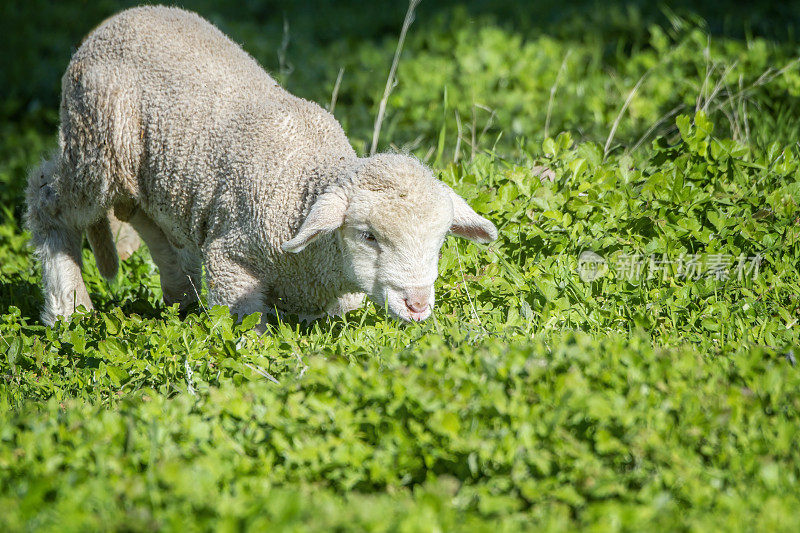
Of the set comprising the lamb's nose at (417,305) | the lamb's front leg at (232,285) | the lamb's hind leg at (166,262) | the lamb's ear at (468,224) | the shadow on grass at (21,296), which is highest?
the lamb's ear at (468,224)

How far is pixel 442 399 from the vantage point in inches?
106

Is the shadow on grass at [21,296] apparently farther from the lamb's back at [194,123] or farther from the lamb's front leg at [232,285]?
the lamb's front leg at [232,285]

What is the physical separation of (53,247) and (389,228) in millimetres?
2182

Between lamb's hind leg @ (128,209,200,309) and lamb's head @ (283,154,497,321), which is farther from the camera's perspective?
lamb's hind leg @ (128,209,200,309)

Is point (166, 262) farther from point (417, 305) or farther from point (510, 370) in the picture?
point (510, 370)

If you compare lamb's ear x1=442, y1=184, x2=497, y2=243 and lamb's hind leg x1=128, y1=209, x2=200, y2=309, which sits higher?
lamb's ear x1=442, y1=184, x2=497, y2=243

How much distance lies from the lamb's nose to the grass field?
0.46 feet

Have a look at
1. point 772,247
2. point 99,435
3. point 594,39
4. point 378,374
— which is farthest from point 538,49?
point 99,435

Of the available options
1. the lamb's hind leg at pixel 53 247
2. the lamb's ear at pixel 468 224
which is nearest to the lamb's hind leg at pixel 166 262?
the lamb's hind leg at pixel 53 247

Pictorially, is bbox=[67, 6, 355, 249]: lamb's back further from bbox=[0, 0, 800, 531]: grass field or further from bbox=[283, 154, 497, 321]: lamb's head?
bbox=[0, 0, 800, 531]: grass field

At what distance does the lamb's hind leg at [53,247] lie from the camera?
4.67m

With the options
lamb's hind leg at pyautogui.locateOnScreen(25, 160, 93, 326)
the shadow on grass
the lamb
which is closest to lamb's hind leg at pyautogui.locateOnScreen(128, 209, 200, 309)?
the lamb

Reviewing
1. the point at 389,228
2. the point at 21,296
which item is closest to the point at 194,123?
the point at 389,228

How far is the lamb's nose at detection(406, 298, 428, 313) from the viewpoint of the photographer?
3.51 meters
